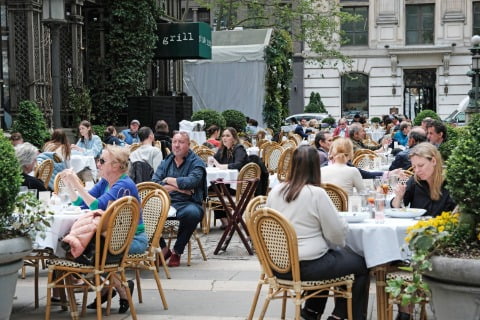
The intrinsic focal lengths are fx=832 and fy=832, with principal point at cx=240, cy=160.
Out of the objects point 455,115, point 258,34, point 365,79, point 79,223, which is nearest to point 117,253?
point 79,223

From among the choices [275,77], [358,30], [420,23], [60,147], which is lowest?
[60,147]

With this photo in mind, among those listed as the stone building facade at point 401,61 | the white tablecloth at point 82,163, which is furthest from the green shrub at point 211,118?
the stone building facade at point 401,61

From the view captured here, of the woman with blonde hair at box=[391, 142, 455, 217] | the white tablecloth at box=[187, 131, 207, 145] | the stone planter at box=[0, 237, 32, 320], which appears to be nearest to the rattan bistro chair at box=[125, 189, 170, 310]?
the stone planter at box=[0, 237, 32, 320]

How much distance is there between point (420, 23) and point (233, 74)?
83.6 ft

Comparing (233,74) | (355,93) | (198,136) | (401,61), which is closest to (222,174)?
(198,136)

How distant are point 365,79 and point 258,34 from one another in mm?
23847

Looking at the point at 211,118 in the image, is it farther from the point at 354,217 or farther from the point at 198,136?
the point at 354,217

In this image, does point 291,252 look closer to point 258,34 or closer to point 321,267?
point 321,267

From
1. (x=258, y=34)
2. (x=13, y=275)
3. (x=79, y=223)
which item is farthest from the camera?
(x=258, y=34)

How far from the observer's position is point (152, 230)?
7695 millimetres

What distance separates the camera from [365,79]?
2009 inches

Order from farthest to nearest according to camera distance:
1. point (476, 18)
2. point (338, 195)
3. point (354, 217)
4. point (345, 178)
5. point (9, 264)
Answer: point (476, 18)
point (345, 178)
point (338, 195)
point (354, 217)
point (9, 264)

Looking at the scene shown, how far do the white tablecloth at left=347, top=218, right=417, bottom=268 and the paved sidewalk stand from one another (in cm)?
106

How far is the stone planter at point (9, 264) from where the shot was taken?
5645mm
